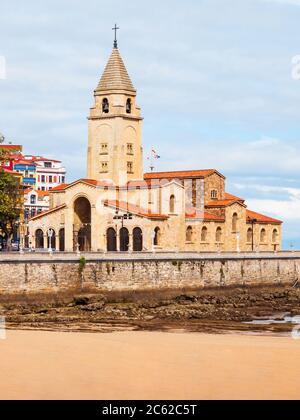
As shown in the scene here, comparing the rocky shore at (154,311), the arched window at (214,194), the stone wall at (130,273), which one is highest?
the arched window at (214,194)

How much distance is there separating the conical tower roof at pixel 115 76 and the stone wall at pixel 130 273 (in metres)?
25.0

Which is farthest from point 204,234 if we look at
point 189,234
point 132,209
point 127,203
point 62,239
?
point 62,239

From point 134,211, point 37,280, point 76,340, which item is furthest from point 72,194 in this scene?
point 76,340

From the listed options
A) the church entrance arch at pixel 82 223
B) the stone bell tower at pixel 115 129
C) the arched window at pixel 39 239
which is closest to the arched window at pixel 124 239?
the church entrance arch at pixel 82 223

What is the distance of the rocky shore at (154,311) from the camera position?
187 feet

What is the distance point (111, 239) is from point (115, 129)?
13.4 m

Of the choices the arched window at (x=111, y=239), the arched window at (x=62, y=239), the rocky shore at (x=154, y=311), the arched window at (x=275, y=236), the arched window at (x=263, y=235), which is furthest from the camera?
the arched window at (x=275, y=236)

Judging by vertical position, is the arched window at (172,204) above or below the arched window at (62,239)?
above

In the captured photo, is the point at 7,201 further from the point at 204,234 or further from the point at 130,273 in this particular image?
the point at 204,234

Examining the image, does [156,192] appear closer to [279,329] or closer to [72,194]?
[72,194]

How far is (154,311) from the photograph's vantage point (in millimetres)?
66938

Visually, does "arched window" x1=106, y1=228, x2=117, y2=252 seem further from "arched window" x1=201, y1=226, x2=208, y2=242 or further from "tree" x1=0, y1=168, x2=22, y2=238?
"tree" x1=0, y1=168, x2=22, y2=238

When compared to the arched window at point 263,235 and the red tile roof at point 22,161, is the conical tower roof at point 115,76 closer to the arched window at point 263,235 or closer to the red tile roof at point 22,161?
the arched window at point 263,235
